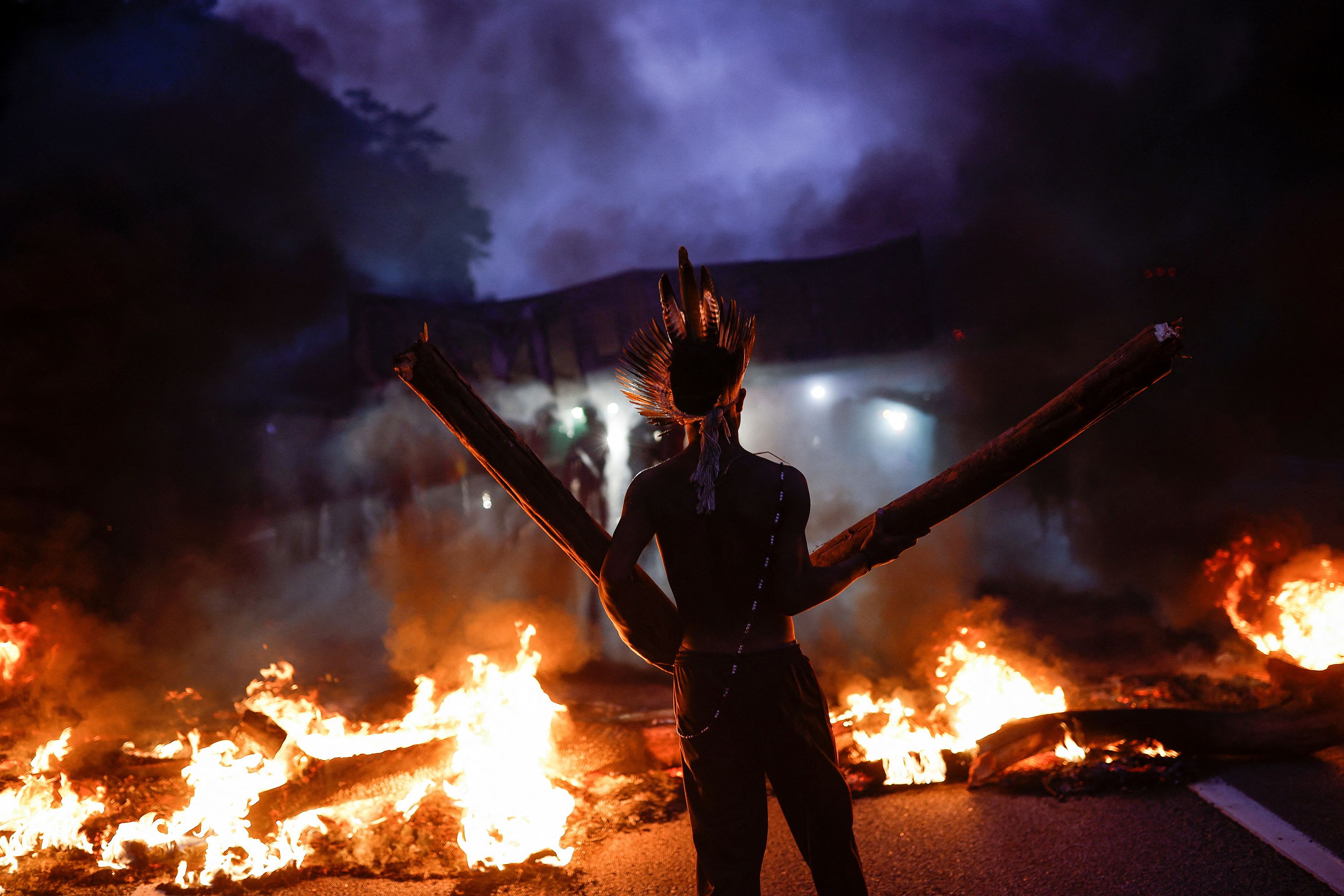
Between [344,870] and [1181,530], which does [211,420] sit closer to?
[344,870]

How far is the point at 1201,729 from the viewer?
4590mm

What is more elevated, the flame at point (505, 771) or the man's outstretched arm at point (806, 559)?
the man's outstretched arm at point (806, 559)

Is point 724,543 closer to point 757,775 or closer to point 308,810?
point 757,775

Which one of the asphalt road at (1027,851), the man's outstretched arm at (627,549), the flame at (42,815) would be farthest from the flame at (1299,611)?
the flame at (42,815)

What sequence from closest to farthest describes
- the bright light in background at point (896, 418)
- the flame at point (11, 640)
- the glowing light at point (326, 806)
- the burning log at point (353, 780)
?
the glowing light at point (326, 806) → the burning log at point (353, 780) → the flame at point (11, 640) → the bright light in background at point (896, 418)

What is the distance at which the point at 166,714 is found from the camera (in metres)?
7.29

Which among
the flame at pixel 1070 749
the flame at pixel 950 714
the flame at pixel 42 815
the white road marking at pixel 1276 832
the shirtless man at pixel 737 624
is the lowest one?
the white road marking at pixel 1276 832

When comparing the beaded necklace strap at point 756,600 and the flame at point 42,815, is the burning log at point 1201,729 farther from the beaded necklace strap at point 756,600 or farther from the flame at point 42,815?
the flame at point 42,815

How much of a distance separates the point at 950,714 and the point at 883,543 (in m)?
4.22

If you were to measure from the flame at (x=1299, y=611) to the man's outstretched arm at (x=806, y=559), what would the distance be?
5.03 meters

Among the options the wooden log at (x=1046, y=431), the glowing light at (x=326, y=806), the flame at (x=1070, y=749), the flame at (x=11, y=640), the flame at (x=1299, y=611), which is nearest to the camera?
the wooden log at (x=1046, y=431)

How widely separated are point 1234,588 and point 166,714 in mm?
12540

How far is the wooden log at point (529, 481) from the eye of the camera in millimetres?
2496

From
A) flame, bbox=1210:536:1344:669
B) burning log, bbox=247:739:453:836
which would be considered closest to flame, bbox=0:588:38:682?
burning log, bbox=247:739:453:836
